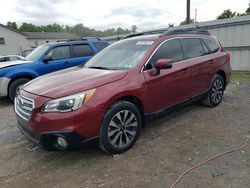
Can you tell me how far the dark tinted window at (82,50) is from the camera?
7.68 meters

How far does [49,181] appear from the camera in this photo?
2850 millimetres

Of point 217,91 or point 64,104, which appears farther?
point 217,91

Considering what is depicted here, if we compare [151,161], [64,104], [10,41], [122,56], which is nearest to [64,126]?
[64,104]

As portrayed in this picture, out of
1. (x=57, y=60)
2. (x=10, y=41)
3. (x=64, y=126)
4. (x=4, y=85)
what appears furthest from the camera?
(x=10, y=41)

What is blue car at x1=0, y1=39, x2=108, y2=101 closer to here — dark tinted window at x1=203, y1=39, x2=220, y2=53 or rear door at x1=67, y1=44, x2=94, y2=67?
rear door at x1=67, y1=44, x2=94, y2=67

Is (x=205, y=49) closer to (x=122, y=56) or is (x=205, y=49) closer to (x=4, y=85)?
(x=122, y=56)

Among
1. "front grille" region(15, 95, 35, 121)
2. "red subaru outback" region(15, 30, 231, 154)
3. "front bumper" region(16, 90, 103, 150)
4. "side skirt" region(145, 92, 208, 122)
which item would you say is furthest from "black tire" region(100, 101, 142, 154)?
"front grille" region(15, 95, 35, 121)

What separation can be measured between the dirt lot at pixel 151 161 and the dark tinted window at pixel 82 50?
3844 millimetres

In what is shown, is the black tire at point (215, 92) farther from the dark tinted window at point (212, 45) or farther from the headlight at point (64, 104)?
the headlight at point (64, 104)

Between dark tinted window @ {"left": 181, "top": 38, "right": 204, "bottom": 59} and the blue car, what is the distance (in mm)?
2942

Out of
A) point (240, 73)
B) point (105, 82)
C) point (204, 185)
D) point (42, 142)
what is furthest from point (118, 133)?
point (240, 73)

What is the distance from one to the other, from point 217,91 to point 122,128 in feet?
9.64

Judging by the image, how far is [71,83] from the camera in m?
3.13

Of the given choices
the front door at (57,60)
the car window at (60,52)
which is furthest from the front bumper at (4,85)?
the car window at (60,52)
